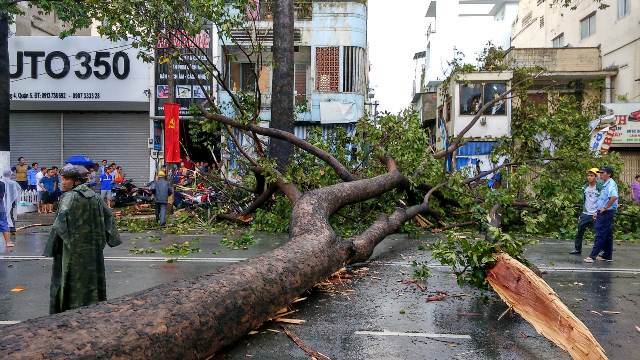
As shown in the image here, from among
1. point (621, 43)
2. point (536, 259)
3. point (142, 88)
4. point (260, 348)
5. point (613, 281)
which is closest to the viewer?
point (260, 348)

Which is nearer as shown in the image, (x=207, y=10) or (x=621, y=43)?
(x=207, y=10)

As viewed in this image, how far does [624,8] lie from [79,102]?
2292 centimetres

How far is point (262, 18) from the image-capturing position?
2373 centimetres

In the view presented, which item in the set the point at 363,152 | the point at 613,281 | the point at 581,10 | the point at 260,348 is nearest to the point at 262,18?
the point at 363,152

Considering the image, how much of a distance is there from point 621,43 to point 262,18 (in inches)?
604

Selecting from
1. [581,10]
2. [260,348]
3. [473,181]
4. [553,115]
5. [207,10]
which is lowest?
[260,348]

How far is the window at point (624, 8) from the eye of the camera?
2383cm

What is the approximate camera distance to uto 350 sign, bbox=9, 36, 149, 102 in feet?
74.0

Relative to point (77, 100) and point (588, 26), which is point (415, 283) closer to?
point (77, 100)

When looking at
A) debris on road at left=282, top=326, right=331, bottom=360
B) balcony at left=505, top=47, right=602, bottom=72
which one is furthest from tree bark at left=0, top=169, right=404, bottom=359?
balcony at left=505, top=47, right=602, bottom=72

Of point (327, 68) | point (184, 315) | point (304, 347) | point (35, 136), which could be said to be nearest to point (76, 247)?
point (184, 315)

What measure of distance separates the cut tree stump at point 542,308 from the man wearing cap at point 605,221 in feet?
13.8

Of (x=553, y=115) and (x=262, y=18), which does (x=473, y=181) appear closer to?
(x=553, y=115)

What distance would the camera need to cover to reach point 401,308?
5957 mm
